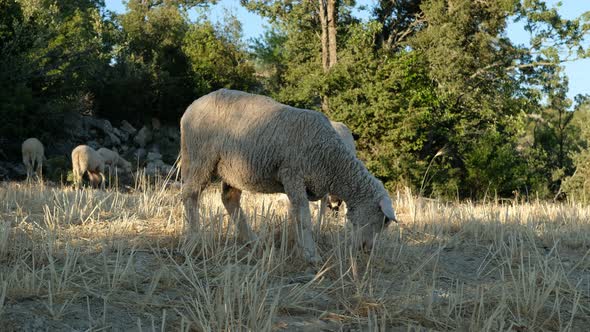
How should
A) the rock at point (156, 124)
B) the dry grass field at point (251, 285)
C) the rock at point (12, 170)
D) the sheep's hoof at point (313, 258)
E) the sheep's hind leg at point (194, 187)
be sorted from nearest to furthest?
the dry grass field at point (251, 285) < the sheep's hoof at point (313, 258) < the sheep's hind leg at point (194, 187) < the rock at point (12, 170) < the rock at point (156, 124)

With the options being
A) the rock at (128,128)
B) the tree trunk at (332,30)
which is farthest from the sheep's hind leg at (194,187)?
the rock at (128,128)

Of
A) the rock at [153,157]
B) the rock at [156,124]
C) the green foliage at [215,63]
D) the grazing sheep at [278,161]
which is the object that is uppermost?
the green foliage at [215,63]

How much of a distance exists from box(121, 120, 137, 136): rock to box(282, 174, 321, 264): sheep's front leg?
2719 cm

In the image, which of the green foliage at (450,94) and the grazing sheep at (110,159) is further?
the green foliage at (450,94)

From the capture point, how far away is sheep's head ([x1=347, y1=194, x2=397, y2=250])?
19.1 feet

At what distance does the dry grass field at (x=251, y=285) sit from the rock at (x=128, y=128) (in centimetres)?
2561

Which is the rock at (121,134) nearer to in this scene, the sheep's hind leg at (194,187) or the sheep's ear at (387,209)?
the sheep's hind leg at (194,187)

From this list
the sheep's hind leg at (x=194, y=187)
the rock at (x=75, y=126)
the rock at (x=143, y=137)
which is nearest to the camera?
the sheep's hind leg at (x=194, y=187)

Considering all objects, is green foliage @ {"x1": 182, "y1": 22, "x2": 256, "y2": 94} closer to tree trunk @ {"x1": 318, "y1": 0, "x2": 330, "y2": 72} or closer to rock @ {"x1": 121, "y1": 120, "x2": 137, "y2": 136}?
rock @ {"x1": 121, "y1": 120, "x2": 137, "y2": 136}

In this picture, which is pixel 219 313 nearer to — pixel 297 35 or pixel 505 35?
pixel 505 35

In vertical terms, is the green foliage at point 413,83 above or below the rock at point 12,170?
above

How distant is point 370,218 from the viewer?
5863mm

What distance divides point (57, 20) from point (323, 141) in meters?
27.2

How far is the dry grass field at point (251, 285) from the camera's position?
12.3ft
